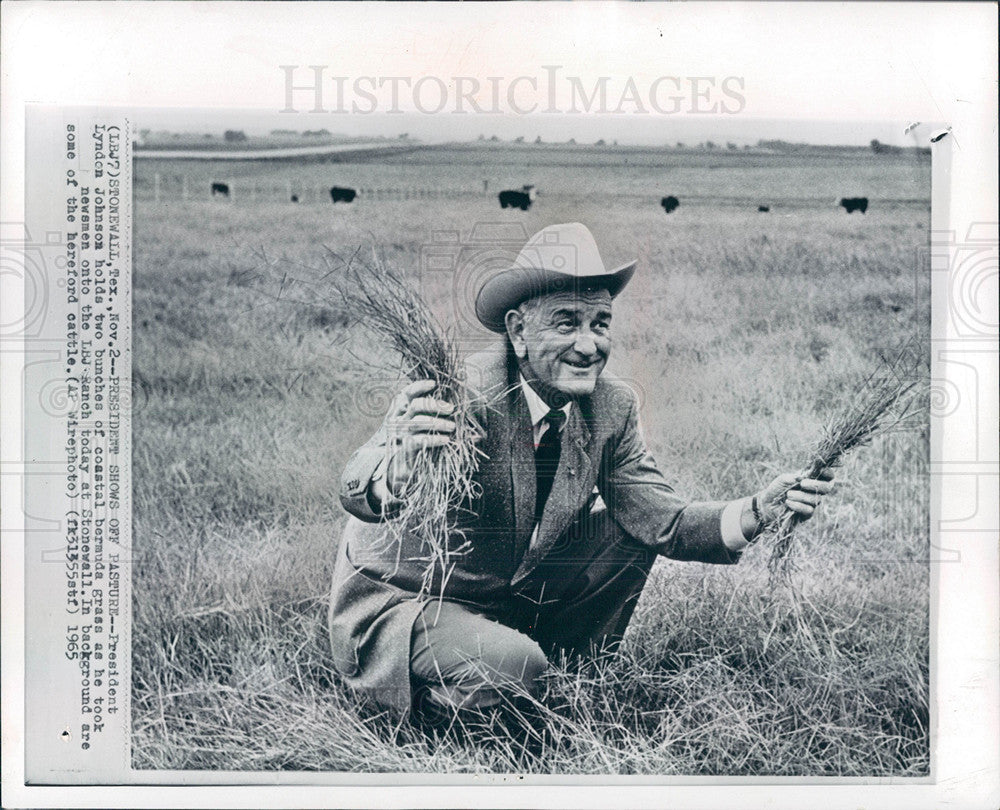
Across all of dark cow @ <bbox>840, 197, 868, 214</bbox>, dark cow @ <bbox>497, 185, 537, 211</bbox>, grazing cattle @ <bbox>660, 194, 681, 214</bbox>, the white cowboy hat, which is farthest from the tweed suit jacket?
dark cow @ <bbox>840, 197, 868, 214</bbox>

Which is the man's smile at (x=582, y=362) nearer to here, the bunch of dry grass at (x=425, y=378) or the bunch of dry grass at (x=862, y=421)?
the bunch of dry grass at (x=425, y=378)

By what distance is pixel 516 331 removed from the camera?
2506 millimetres

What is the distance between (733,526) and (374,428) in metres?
1.10

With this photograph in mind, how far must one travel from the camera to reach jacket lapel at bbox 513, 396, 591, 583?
99.0 inches

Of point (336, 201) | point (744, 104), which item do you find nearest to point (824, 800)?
point (744, 104)

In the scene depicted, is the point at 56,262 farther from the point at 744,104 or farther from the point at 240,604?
the point at 744,104

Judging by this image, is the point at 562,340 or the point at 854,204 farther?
the point at 854,204

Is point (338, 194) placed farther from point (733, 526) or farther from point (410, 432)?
point (733, 526)

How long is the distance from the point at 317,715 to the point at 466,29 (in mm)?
2091

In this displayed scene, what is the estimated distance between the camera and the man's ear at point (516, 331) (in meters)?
2.50

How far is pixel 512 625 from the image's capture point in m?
2.53

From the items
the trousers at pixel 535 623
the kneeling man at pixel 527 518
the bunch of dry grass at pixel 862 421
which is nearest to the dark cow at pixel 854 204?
the bunch of dry grass at pixel 862 421

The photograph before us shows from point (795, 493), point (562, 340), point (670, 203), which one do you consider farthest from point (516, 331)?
point (795, 493)

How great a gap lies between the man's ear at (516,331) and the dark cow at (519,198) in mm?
318
